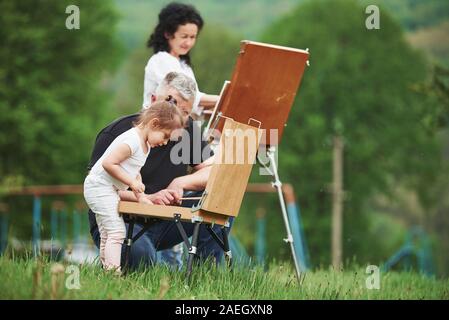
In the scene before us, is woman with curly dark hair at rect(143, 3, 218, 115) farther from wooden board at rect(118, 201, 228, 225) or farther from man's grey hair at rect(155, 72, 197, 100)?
wooden board at rect(118, 201, 228, 225)

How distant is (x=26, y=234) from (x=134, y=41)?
83.0 ft

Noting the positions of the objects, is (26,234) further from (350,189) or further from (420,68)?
(420,68)

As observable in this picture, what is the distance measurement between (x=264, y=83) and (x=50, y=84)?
22.3 meters

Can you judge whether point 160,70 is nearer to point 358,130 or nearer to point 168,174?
point 168,174

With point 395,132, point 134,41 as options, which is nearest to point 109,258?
point 395,132

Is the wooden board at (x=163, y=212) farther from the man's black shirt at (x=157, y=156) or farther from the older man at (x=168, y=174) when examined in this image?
the man's black shirt at (x=157, y=156)

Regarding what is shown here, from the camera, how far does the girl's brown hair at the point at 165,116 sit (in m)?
5.65

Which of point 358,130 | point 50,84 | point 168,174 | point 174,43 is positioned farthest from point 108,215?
point 358,130

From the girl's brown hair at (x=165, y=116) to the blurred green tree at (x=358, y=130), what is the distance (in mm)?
25283

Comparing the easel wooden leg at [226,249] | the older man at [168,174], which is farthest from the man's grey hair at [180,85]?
the easel wooden leg at [226,249]

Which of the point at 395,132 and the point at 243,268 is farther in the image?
the point at 395,132

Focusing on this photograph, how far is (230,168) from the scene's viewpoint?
546cm

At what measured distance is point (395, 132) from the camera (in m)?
31.2
